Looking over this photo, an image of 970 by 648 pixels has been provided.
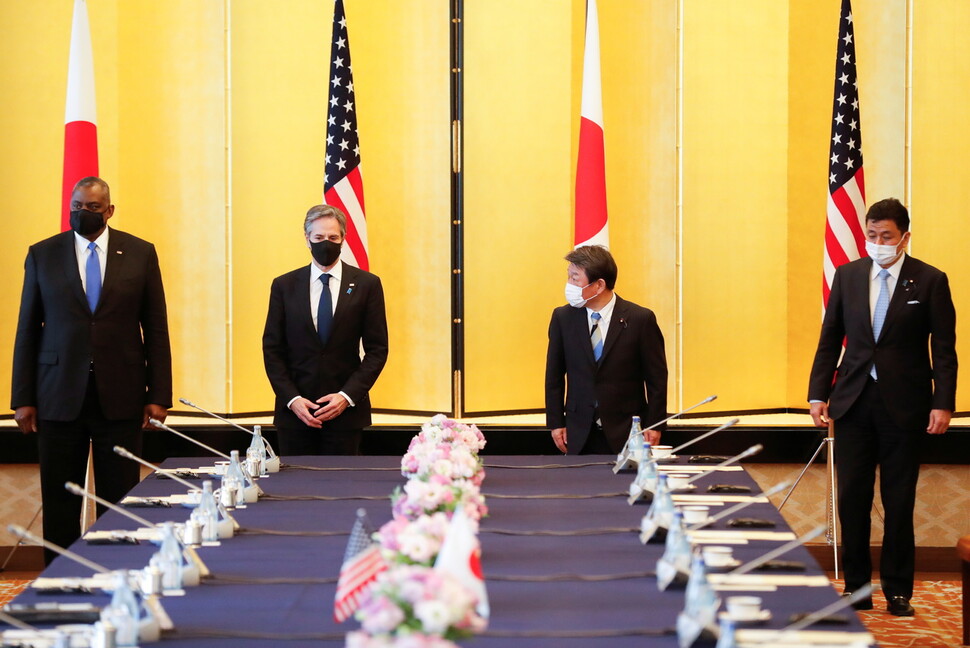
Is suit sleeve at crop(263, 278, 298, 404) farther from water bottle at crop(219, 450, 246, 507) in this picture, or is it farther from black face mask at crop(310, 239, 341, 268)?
water bottle at crop(219, 450, 246, 507)

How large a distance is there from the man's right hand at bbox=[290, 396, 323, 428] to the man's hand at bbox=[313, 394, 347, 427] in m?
0.02

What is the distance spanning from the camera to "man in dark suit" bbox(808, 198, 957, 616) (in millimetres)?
4570

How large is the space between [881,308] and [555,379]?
1331 millimetres

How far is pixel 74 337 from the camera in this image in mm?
4547

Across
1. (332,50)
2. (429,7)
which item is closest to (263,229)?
(332,50)

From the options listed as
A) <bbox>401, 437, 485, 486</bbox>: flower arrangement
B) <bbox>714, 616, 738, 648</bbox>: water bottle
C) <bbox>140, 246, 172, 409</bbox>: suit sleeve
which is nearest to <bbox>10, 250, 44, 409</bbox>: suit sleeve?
<bbox>140, 246, 172, 409</bbox>: suit sleeve

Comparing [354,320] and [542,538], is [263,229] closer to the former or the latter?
[354,320]

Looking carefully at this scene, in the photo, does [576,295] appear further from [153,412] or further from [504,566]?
[504,566]

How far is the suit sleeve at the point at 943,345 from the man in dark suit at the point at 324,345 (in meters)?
2.20

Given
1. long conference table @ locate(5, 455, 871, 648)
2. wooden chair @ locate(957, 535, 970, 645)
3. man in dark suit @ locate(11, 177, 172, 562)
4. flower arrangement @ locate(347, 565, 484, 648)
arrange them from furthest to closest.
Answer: man in dark suit @ locate(11, 177, 172, 562)
wooden chair @ locate(957, 535, 970, 645)
long conference table @ locate(5, 455, 871, 648)
flower arrangement @ locate(347, 565, 484, 648)

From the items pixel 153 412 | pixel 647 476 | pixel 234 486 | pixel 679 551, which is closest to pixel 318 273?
pixel 153 412

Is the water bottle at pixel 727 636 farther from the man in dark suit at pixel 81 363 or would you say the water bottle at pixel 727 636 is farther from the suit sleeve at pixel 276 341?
the man in dark suit at pixel 81 363

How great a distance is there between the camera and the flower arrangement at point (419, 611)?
1.55 meters

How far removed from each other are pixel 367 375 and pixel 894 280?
7.00 ft
